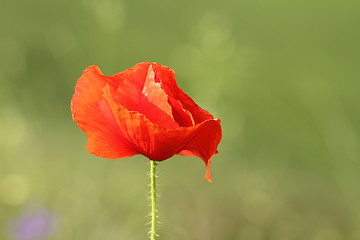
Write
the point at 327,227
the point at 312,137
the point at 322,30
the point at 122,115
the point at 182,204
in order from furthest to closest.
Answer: the point at 322,30 → the point at 312,137 → the point at 327,227 → the point at 182,204 → the point at 122,115

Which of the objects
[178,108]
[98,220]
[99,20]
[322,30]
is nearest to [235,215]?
[98,220]

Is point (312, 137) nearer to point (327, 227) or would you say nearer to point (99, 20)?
point (327, 227)

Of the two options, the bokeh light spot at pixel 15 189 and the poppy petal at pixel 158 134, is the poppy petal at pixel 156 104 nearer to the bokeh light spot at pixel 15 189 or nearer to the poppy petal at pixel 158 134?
the poppy petal at pixel 158 134

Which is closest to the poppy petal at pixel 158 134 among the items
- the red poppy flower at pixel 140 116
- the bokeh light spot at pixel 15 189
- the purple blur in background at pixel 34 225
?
the red poppy flower at pixel 140 116

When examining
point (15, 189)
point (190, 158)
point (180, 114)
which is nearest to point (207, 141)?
point (180, 114)

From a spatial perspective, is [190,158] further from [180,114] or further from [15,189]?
[180,114]

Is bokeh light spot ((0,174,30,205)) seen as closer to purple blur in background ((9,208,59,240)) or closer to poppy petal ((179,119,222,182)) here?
purple blur in background ((9,208,59,240))
